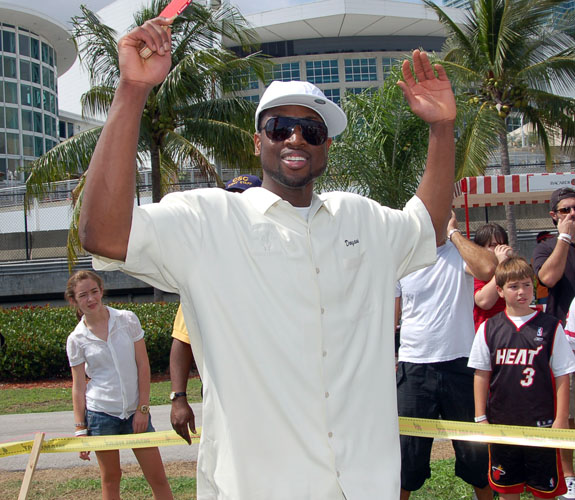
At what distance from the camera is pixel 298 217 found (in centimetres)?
223

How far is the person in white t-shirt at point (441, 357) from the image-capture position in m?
4.26

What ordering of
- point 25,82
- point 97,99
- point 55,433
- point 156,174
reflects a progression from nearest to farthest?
point 55,433 < point 97,99 < point 156,174 < point 25,82

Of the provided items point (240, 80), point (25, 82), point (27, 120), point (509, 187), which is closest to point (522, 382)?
point (509, 187)

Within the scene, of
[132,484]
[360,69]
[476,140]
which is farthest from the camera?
[360,69]

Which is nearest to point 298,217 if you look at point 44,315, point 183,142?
point 44,315

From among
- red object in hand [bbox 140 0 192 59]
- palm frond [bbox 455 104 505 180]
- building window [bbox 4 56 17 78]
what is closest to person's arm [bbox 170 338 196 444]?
red object in hand [bbox 140 0 192 59]

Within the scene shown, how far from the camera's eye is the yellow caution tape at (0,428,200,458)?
4082 mm

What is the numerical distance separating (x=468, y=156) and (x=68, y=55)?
48.6 m

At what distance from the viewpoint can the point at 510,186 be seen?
1348 cm

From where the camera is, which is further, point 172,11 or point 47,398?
point 47,398

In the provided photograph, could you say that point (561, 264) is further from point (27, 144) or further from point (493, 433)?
point (27, 144)

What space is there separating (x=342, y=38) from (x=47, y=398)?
53622mm

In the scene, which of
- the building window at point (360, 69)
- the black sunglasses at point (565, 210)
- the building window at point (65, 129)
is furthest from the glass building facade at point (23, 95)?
the black sunglasses at point (565, 210)

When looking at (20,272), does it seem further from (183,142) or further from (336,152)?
(336,152)
